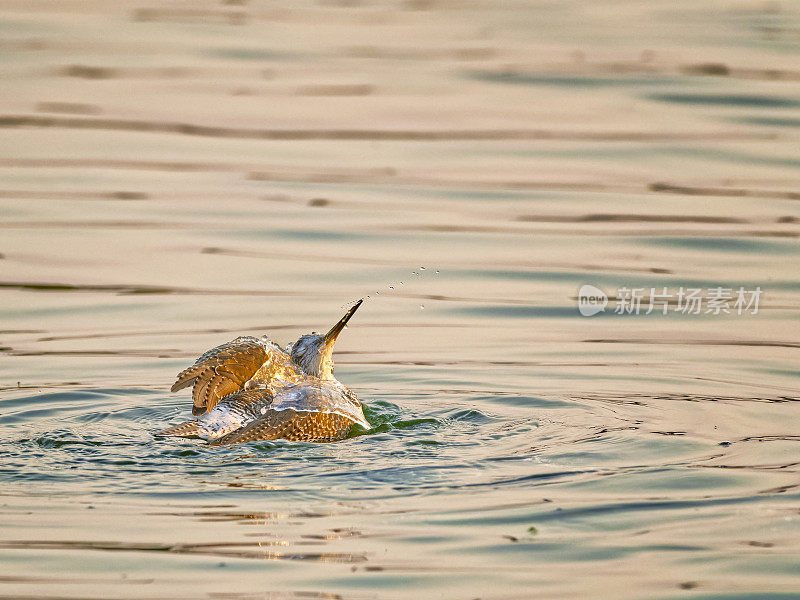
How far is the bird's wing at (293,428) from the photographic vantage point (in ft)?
23.6

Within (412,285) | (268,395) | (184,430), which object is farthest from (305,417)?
(412,285)

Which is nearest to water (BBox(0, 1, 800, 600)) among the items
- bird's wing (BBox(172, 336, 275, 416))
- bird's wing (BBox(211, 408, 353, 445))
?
bird's wing (BBox(211, 408, 353, 445))

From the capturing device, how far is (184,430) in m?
7.09

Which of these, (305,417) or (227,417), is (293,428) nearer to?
(305,417)

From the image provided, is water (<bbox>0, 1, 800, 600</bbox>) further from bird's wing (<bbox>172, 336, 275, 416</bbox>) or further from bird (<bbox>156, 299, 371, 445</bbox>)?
bird's wing (<bbox>172, 336, 275, 416</bbox>)

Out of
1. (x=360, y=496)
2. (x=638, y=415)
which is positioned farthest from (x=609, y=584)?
(x=638, y=415)

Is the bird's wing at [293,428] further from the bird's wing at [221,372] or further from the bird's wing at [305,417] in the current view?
the bird's wing at [221,372]

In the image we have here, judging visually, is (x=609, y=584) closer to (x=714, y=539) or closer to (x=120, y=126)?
(x=714, y=539)

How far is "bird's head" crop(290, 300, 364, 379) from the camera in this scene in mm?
7938

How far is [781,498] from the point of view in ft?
21.2

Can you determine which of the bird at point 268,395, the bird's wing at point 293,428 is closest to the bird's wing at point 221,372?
the bird at point 268,395

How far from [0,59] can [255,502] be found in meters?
12.0

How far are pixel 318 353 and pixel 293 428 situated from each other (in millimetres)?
828

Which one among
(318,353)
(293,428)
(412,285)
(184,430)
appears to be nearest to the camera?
(184,430)
